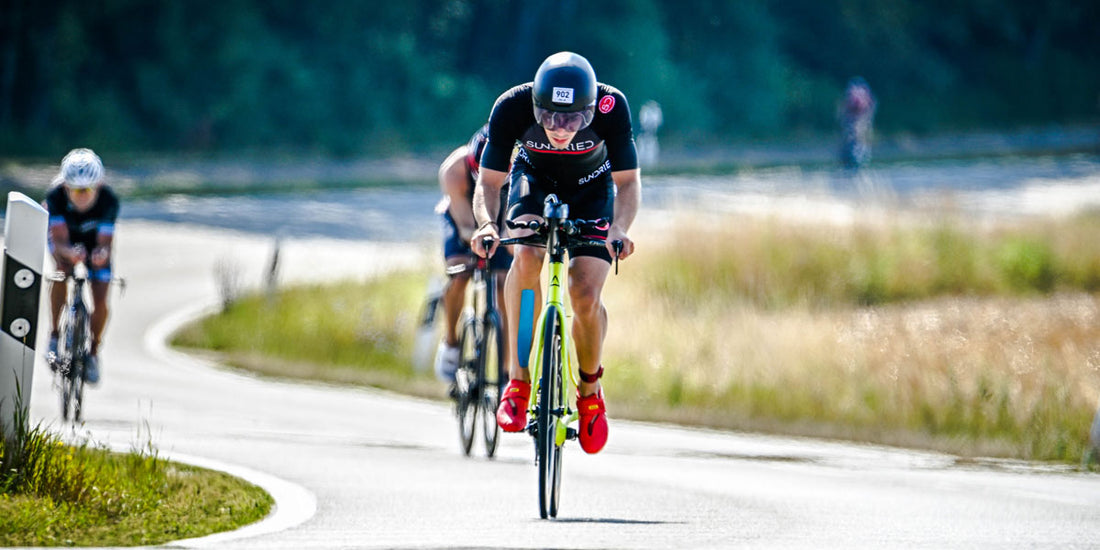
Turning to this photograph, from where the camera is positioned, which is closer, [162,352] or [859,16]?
[162,352]

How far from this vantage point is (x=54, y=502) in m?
6.74

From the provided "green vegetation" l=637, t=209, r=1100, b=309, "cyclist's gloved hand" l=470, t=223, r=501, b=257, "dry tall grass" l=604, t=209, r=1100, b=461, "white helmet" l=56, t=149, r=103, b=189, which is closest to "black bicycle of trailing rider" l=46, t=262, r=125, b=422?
"white helmet" l=56, t=149, r=103, b=189

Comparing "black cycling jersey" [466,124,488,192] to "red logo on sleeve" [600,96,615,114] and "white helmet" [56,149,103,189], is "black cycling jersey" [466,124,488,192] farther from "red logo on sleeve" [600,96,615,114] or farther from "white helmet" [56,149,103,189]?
"white helmet" [56,149,103,189]

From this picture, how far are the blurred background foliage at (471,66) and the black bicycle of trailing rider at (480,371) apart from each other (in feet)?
75.5

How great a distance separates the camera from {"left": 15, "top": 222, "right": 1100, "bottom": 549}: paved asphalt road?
6.94 m

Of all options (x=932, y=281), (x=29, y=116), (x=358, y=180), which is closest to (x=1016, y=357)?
(x=932, y=281)

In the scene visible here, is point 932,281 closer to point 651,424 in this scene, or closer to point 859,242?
point 859,242

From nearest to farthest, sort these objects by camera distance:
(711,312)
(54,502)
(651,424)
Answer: (54,502), (651,424), (711,312)

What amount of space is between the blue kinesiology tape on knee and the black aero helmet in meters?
0.87

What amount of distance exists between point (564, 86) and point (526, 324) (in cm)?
113

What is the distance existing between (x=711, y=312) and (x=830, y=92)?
31.2 metres

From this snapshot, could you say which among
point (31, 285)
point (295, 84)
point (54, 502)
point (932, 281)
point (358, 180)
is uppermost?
point (295, 84)

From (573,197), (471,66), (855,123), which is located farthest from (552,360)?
(471,66)

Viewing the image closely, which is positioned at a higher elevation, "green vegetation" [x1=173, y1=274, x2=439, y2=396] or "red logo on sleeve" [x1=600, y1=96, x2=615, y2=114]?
"red logo on sleeve" [x1=600, y1=96, x2=615, y2=114]
